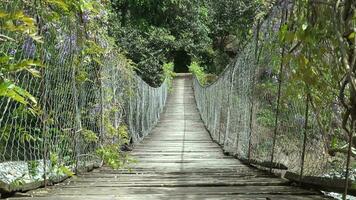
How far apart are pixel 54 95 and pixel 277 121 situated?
135 centimetres

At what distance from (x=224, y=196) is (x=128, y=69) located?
342cm

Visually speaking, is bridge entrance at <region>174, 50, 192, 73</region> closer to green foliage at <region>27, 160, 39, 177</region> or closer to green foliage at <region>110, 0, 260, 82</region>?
green foliage at <region>110, 0, 260, 82</region>

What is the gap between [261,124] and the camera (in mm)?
3799

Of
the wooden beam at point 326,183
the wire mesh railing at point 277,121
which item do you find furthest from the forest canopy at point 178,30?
the wooden beam at point 326,183

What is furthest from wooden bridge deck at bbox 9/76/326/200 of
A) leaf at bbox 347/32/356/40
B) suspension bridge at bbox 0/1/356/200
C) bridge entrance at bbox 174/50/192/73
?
bridge entrance at bbox 174/50/192/73

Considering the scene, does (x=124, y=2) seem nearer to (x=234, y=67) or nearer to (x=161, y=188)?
(x=234, y=67)

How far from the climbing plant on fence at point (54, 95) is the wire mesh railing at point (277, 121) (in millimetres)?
1095

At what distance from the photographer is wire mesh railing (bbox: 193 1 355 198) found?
2.32m

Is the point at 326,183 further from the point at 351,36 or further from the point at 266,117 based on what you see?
the point at 266,117

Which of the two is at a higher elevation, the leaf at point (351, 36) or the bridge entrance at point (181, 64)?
the bridge entrance at point (181, 64)

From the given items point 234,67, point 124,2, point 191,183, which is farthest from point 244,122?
point 124,2

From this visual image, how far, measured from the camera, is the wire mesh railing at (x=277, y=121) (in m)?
2.32

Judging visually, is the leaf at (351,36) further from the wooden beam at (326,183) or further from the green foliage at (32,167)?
the green foliage at (32,167)

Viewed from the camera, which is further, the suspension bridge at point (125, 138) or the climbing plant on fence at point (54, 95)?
the suspension bridge at point (125, 138)
